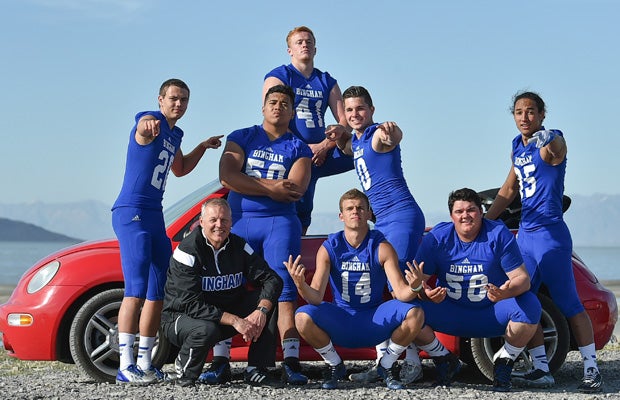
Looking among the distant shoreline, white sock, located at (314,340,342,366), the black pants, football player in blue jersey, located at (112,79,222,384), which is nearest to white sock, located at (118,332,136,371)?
football player in blue jersey, located at (112,79,222,384)

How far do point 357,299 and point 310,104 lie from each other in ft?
6.20

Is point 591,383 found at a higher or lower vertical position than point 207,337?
lower

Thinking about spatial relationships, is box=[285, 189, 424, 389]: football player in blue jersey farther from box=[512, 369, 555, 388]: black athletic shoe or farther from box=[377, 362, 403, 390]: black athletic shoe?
box=[512, 369, 555, 388]: black athletic shoe

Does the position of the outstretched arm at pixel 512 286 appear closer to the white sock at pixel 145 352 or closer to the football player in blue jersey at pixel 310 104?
the football player in blue jersey at pixel 310 104

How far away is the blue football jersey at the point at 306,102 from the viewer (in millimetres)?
8125

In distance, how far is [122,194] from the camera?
290 inches

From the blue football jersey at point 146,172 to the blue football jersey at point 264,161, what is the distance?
1.82ft

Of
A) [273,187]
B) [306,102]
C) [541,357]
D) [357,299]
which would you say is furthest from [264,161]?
[541,357]

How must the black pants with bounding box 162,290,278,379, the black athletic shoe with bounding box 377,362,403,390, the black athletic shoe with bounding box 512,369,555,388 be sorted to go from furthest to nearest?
the black athletic shoe with bounding box 512,369,555,388
the black athletic shoe with bounding box 377,362,403,390
the black pants with bounding box 162,290,278,379

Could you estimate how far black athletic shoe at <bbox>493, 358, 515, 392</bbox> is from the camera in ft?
23.5

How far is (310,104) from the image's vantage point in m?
8.18

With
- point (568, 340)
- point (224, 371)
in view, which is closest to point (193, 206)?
point (224, 371)

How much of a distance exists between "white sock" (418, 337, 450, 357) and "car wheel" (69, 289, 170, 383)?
2025 mm

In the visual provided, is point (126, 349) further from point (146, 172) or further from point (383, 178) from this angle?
point (383, 178)
